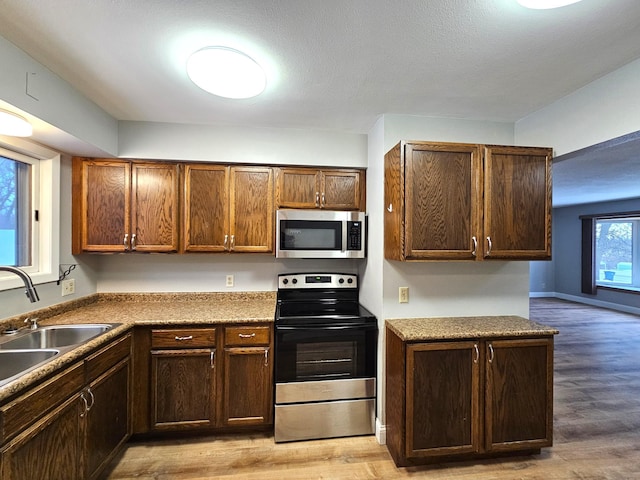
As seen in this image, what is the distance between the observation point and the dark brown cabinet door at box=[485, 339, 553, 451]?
189 cm

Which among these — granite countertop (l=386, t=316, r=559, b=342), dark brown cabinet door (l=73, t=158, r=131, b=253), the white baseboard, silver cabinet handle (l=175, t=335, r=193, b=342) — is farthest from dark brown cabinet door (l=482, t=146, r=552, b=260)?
dark brown cabinet door (l=73, t=158, r=131, b=253)

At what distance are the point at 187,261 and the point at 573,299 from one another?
8.91 m

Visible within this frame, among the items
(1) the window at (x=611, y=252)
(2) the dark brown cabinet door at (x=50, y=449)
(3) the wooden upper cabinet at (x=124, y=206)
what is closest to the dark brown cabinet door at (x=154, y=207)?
(3) the wooden upper cabinet at (x=124, y=206)

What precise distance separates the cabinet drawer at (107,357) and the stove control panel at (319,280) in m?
1.27

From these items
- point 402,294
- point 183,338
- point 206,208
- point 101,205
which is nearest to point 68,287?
point 101,205

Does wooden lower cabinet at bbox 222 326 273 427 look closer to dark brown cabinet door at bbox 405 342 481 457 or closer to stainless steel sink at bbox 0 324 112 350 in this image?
stainless steel sink at bbox 0 324 112 350

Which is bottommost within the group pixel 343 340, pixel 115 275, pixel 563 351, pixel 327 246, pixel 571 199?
pixel 563 351

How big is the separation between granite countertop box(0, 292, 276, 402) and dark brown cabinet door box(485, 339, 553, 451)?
1.55 meters

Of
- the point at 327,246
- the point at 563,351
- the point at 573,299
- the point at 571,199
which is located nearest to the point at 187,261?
the point at 327,246

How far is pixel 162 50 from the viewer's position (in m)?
1.47

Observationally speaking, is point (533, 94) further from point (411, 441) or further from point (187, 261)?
point (187, 261)

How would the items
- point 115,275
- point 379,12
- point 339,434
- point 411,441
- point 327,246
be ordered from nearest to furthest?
point 379,12
point 411,441
point 339,434
point 327,246
point 115,275

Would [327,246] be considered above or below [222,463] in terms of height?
above

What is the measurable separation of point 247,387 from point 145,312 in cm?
98
